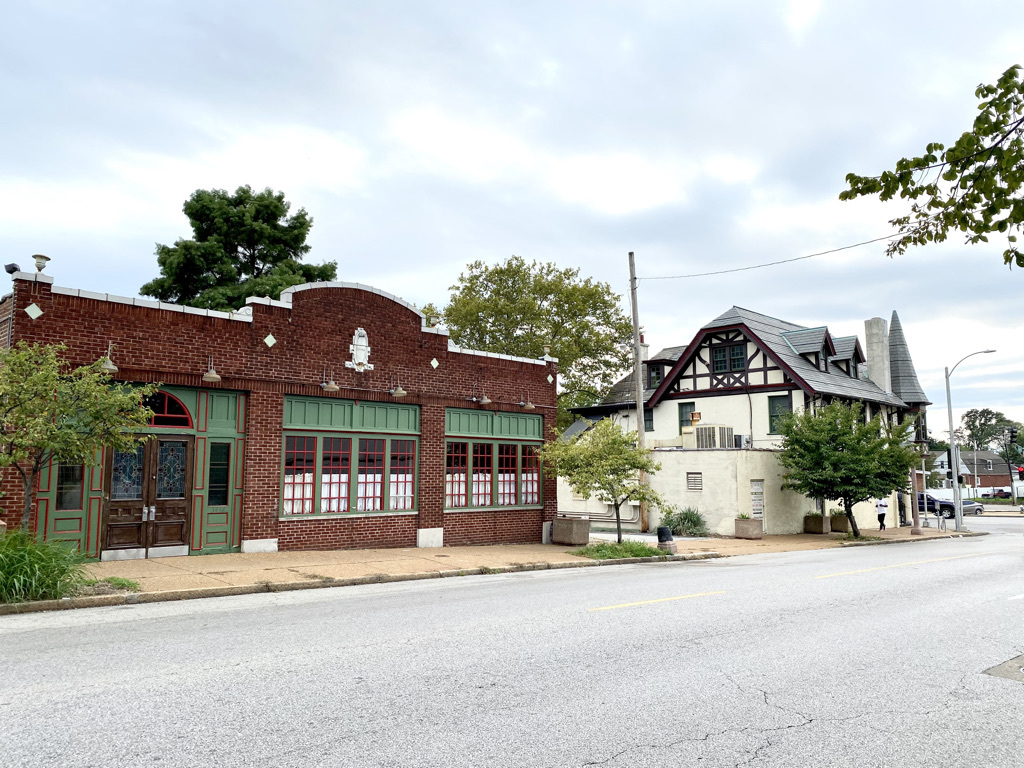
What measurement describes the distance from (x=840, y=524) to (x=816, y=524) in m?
1.34

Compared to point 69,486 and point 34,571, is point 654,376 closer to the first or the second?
point 69,486

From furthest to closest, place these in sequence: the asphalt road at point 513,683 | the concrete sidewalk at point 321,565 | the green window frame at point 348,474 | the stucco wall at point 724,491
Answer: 1. the stucco wall at point 724,491
2. the green window frame at point 348,474
3. the concrete sidewalk at point 321,565
4. the asphalt road at point 513,683

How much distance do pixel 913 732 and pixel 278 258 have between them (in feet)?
124

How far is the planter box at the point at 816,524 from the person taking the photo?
29750 millimetres

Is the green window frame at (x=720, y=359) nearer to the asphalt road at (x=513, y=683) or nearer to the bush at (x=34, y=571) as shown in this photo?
the asphalt road at (x=513, y=683)

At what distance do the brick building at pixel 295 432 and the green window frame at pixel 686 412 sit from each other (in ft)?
50.9

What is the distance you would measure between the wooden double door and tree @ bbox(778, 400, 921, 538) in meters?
20.9

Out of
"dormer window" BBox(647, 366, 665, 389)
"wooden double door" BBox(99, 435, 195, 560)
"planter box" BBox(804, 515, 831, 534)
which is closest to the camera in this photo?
"wooden double door" BBox(99, 435, 195, 560)

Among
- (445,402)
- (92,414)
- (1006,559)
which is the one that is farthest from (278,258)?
(1006,559)

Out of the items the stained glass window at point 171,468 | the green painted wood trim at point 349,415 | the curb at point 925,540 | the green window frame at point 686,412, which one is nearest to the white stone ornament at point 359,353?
the green painted wood trim at point 349,415

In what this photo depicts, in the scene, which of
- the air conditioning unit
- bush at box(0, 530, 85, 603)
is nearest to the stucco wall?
the air conditioning unit

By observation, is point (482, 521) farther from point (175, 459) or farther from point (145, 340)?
point (145, 340)

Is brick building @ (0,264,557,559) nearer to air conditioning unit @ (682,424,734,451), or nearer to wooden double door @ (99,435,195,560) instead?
wooden double door @ (99,435,195,560)

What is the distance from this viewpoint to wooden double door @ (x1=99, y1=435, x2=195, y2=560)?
13.9 meters
